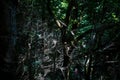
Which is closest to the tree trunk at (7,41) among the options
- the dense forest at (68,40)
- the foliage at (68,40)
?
the dense forest at (68,40)

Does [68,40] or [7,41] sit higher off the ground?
[7,41]

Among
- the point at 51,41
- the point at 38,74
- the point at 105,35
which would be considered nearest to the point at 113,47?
the point at 105,35

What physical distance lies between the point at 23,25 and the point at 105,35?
2.54 metres

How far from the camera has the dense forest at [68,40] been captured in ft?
18.9

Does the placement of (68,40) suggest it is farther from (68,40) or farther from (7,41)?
(7,41)

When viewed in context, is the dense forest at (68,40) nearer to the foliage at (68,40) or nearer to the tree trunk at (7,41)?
the foliage at (68,40)

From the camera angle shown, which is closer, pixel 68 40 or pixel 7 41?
pixel 7 41

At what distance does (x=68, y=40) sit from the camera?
644 centimetres

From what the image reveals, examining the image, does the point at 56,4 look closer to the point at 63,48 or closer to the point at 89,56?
the point at 63,48

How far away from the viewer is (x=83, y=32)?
6176mm

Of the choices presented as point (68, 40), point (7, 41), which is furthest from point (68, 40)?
point (7, 41)

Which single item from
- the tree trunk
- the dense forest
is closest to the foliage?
the dense forest

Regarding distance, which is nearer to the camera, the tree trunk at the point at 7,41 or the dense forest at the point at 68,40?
the tree trunk at the point at 7,41

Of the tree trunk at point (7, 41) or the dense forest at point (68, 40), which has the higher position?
the tree trunk at point (7, 41)
